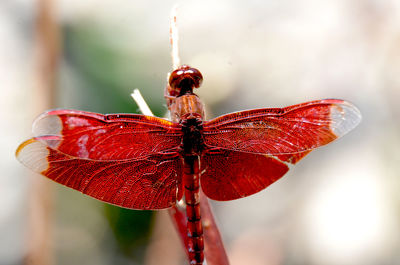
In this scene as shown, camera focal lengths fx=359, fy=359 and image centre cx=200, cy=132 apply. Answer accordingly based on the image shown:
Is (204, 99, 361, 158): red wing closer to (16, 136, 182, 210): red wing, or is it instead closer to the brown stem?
(16, 136, 182, 210): red wing

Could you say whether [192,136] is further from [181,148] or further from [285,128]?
[285,128]

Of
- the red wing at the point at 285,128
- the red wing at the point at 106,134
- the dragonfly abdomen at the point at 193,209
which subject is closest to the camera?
the red wing at the point at 106,134

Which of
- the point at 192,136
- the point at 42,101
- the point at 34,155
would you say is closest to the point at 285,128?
the point at 192,136

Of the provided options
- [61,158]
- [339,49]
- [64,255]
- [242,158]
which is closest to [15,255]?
[64,255]

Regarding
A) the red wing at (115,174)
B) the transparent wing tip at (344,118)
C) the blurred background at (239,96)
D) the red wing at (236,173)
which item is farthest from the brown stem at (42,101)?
the transparent wing tip at (344,118)

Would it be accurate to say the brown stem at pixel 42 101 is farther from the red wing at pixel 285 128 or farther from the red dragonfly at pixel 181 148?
the red wing at pixel 285 128

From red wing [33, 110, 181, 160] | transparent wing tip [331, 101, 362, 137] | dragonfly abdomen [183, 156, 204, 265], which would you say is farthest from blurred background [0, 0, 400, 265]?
transparent wing tip [331, 101, 362, 137]
